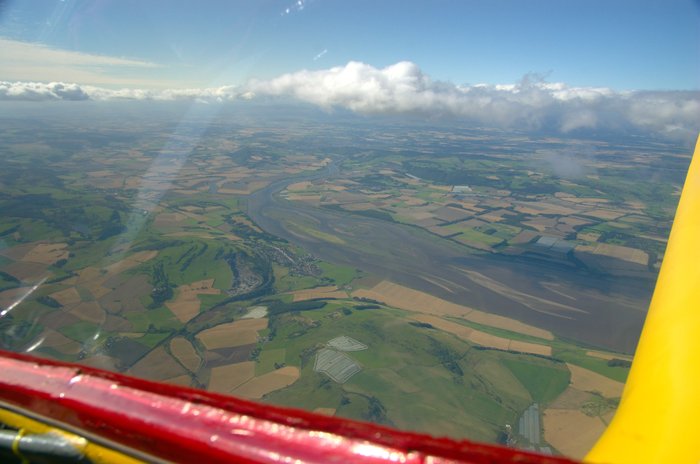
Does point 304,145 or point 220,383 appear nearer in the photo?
point 220,383

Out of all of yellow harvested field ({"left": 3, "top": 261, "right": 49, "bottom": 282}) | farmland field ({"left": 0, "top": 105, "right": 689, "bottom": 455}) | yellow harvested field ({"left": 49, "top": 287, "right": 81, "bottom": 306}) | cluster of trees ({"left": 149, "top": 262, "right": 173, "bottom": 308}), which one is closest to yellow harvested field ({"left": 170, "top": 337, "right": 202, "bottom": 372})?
farmland field ({"left": 0, "top": 105, "right": 689, "bottom": 455})

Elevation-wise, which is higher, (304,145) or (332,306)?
(304,145)

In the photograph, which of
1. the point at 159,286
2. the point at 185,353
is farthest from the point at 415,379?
the point at 159,286

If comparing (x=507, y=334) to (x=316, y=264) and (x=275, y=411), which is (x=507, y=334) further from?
(x=275, y=411)

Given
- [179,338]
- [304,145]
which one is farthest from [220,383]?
[304,145]

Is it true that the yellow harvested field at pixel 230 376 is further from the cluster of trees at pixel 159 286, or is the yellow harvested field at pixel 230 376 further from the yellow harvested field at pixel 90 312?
the yellow harvested field at pixel 90 312

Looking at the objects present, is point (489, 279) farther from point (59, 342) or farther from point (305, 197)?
point (305, 197)
